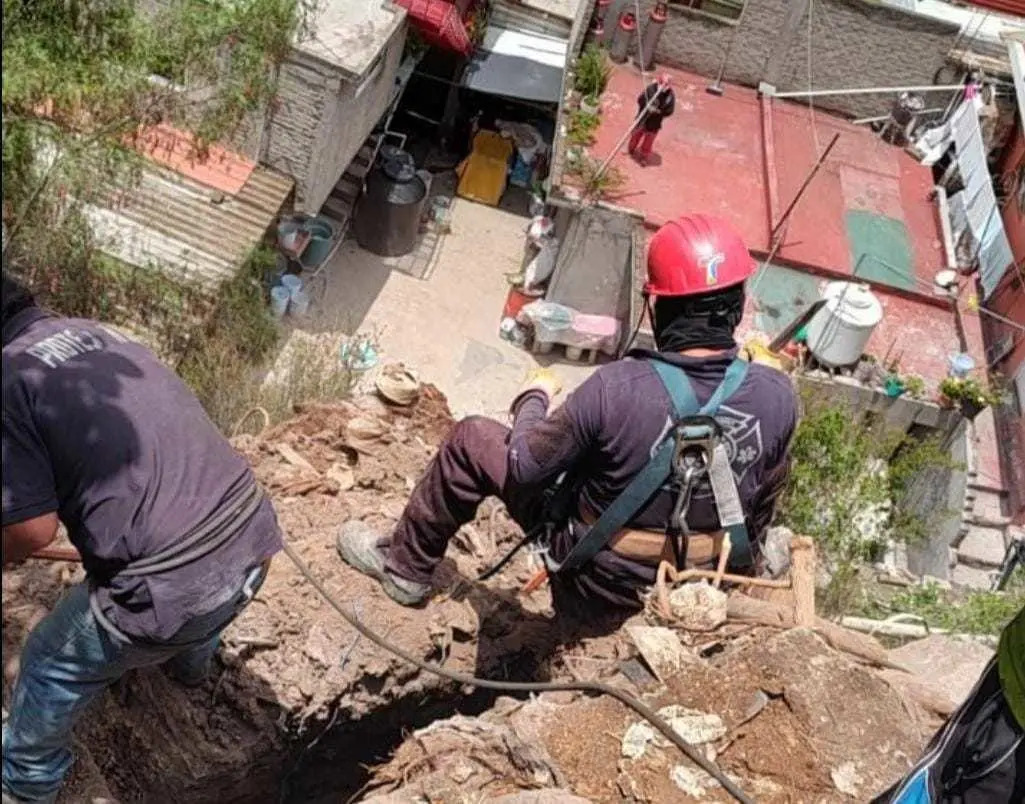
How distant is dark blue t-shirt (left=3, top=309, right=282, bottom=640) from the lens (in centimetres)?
319

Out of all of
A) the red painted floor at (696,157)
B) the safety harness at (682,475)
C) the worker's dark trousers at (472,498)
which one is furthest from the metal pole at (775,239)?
the safety harness at (682,475)

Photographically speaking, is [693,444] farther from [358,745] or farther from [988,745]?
[358,745]

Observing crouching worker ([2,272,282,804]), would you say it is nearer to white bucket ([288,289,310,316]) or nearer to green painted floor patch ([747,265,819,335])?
green painted floor patch ([747,265,819,335])

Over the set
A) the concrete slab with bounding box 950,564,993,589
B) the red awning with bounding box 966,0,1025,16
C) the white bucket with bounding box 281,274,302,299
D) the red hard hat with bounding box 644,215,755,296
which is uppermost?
the red hard hat with bounding box 644,215,755,296

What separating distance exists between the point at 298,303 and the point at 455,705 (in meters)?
10.4

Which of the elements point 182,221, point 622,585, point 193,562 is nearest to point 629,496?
point 622,585

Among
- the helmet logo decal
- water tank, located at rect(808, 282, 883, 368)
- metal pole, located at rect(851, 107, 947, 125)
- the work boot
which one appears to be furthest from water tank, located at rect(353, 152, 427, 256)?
the helmet logo decal

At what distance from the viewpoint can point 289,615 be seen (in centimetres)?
532

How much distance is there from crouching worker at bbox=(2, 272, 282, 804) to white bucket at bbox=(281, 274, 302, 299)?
38.3 ft

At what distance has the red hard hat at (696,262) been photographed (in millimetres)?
4445

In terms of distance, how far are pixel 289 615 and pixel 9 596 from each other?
1171 millimetres

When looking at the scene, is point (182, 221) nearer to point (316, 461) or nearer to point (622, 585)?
point (316, 461)

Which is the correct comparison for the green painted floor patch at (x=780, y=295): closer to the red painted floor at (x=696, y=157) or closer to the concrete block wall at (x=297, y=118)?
the red painted floor at (x=696, y=157)

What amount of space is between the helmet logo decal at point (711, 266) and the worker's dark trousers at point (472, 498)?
1.07 metres
